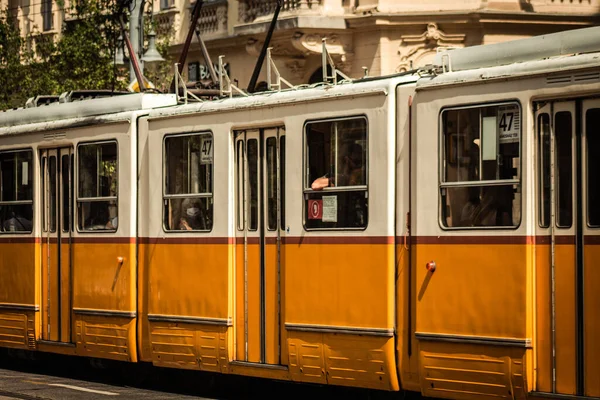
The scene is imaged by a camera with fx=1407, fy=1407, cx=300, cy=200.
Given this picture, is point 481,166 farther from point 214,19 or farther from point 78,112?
point 214,19

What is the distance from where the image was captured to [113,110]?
14844 millimetres

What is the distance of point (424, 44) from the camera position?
29188mm

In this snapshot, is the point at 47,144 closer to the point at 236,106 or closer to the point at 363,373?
the point at 236,106

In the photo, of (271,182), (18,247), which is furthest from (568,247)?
(18,247)

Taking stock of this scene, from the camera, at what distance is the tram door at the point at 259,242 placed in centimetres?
1250

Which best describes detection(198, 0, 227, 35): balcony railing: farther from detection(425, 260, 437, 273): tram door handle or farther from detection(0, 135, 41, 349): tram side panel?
detection(425, 260, 437, 273): tram door handle

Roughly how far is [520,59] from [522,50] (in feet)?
0.24

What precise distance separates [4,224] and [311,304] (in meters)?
5.48

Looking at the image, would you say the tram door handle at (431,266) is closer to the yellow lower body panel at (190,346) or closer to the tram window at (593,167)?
the tram window at (593,167)

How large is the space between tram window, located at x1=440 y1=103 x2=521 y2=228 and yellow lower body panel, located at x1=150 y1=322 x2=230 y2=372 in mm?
3036

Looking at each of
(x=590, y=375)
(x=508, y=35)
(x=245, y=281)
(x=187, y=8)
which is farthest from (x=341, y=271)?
(x=187, y=8)

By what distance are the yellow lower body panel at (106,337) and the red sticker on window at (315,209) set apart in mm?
2896

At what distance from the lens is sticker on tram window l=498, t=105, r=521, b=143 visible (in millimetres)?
10422

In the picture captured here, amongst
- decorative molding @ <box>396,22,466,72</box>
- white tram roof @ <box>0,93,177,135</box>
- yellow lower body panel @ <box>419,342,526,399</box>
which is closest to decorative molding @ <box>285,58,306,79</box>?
decorative molding @ <box>396,22,466,72</box>
